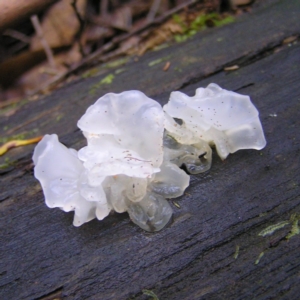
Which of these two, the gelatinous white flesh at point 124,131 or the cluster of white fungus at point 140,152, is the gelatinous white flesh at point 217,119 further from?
the gelatinous white flesh at point 124,131

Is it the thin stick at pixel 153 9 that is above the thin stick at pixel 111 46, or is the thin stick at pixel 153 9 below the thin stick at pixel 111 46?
below

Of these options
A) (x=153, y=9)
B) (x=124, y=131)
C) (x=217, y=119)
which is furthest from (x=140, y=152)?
(x=153, y=9)

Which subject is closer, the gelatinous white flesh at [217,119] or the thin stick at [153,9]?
the gelatinous white flesh at [217,119]

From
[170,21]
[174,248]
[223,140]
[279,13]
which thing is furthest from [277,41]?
[174,248]

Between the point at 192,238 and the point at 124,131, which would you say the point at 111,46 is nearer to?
the point at 124,131

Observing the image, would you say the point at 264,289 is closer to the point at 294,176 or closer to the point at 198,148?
the point at 294,176

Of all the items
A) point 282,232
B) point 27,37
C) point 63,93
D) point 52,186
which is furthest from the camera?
point 27,37

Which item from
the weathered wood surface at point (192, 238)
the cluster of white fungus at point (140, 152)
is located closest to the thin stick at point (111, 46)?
the weathered wood surface at point (192, 238)
